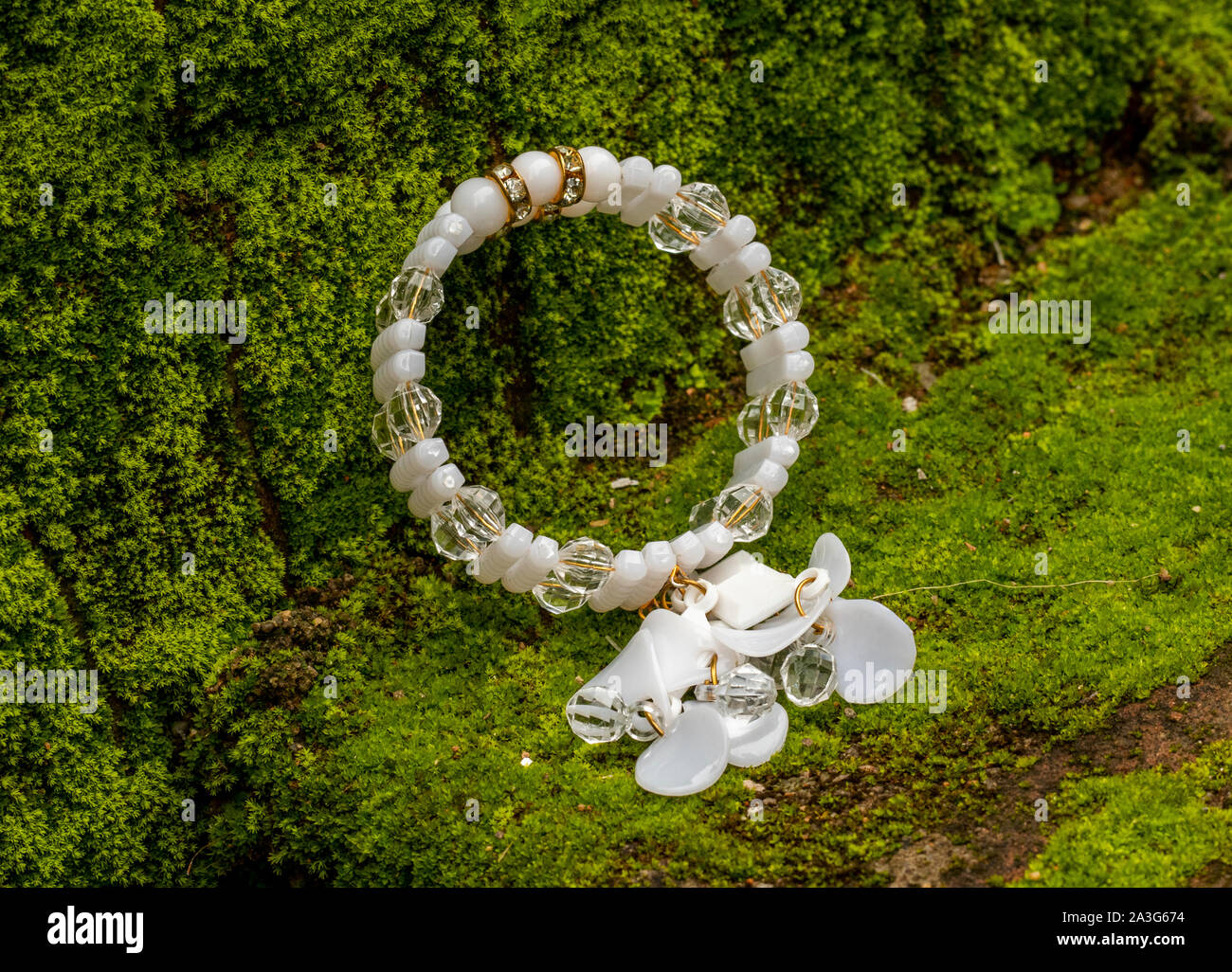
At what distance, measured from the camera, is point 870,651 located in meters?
6.46

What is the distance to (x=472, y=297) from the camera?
727cm

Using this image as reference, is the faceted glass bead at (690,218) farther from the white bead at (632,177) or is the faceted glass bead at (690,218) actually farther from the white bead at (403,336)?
the white bead at (403,336)

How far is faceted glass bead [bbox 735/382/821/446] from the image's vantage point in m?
7.11

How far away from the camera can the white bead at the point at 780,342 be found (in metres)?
7.13

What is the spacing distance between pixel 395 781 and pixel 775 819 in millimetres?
1853

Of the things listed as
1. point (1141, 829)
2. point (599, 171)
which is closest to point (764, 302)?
point (599, 171)

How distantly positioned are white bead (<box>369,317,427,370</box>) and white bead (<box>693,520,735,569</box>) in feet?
5.86

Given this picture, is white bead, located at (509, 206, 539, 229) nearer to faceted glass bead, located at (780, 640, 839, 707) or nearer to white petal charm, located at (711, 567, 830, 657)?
white petal charm, located at (711, 567, 830, 657)

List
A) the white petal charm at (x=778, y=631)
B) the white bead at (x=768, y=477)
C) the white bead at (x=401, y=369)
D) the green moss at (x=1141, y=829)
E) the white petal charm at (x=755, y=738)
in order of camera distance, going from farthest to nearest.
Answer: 1. the white bead at (x=768, y=477)
2. the white bead at (x=401, y=369)
3. the white petal charm at (x=778, y=631)
4. the white petal charm at (x=755, y=738)
5. the green moss at (x=1141, y=829)

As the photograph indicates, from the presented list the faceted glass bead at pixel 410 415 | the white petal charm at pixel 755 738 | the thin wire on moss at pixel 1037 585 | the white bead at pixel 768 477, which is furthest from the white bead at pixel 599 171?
the white petal charm at pixel 755 738

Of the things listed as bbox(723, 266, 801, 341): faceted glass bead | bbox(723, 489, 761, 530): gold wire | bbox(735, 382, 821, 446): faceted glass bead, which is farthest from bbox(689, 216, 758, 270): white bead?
bbox(723, 489, 761, 530): gold wire

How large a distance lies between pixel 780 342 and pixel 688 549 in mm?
1374

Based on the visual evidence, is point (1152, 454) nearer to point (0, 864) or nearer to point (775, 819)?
point (775, 819)

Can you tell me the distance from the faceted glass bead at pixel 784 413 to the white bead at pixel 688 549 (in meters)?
0.86
